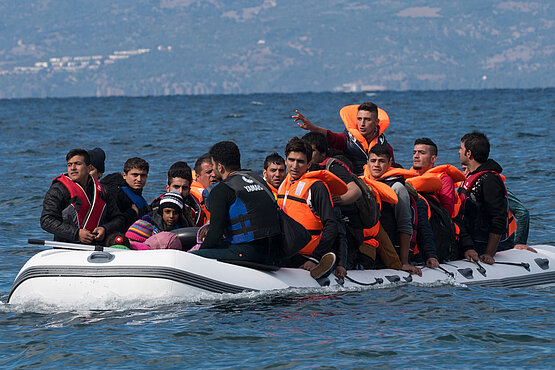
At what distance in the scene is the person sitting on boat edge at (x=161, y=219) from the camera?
9023mm

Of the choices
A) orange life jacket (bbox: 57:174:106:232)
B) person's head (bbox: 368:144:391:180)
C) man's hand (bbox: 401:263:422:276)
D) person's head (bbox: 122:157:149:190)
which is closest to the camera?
orange life jacket (bbox: 57:174:106:232)

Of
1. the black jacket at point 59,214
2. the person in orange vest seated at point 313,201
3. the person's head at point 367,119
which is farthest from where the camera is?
the person's head at point 367,119

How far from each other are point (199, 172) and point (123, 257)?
7.15 ft

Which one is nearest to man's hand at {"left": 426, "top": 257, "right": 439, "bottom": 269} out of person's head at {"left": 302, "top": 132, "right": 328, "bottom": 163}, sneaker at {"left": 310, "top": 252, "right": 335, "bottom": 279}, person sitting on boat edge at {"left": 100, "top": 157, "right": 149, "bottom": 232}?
sneaker at {"left": 310, "top": 252, "right": 335, "bottom": 279}

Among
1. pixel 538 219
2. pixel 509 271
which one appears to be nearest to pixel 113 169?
pixel 538 219

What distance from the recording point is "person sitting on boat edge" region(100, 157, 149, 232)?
370 inches

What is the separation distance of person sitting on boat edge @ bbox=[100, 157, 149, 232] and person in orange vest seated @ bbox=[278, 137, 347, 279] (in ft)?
5.49

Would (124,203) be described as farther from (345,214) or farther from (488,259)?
(488,259)

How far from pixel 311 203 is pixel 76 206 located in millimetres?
2341

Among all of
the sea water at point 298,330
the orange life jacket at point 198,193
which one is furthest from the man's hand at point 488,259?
the orange life jacket at point 198,193

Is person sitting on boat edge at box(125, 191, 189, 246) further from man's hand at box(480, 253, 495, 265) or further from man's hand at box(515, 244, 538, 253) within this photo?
man's hand at box(515, 244, 538, 253)

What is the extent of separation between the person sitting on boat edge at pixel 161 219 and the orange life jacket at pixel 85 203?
1.17ft

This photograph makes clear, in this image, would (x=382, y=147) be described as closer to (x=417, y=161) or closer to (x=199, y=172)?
(x=417, y=161)

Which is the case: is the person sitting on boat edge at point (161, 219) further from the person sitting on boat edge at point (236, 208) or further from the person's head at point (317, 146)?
the person's head at point (317, 146)
